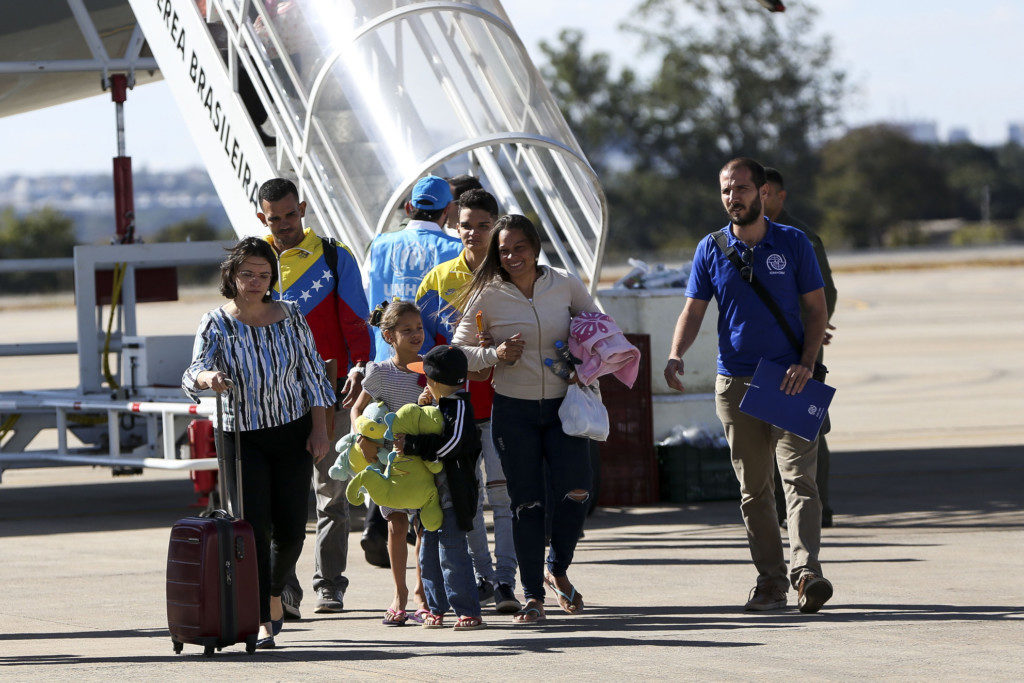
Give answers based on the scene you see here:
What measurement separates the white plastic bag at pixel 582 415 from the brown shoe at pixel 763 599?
992 mm

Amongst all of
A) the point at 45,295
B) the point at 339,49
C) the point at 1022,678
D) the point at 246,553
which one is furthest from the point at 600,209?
the point at 45,295

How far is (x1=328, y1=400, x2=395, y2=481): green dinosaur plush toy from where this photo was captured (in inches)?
263

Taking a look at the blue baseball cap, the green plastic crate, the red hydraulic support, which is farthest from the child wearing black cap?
the red hydraulic support

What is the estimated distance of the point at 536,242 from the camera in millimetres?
6891

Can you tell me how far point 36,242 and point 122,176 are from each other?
67.3 metres

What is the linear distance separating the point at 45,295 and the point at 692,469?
62140mm

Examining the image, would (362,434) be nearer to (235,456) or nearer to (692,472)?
(235,456)

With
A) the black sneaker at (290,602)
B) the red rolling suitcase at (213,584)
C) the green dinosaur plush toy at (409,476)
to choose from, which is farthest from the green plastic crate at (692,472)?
the red rolling suitcase at (213,584)

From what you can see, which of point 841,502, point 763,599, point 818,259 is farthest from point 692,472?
point 763,599

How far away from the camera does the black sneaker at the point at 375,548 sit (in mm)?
8781

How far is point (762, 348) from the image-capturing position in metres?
7.15

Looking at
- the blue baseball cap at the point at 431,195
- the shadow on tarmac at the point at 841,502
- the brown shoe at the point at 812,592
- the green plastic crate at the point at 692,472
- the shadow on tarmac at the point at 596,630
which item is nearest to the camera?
the shadow on tarmac at the point at 596,630

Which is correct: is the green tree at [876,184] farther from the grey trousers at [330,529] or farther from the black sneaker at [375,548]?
the grey trousers at [330,529]

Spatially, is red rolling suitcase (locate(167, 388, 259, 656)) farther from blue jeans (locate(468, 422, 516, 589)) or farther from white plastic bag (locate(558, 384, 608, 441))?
white plastic bag (locate(558, 384, 608, 441))
